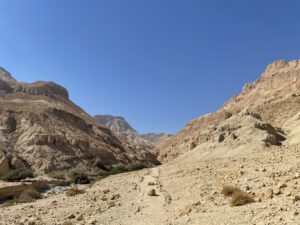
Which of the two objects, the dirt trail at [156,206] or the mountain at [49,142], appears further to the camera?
the mountain at [49,142]

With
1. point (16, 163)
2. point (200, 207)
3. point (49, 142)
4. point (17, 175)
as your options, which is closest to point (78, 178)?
point (17, 175)

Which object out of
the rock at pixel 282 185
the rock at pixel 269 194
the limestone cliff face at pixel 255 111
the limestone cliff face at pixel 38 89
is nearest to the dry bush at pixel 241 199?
the rock at pixel 269 194

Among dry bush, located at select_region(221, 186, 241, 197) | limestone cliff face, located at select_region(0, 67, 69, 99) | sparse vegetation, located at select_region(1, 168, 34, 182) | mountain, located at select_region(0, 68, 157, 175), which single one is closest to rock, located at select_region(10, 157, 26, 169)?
mountain, located at select_region(0, 68, 157, 175)

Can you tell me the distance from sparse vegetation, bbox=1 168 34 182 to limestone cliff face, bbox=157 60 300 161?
20.5 m

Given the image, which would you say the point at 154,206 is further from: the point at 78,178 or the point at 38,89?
the point at 38,89

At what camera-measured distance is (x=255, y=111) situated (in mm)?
65938

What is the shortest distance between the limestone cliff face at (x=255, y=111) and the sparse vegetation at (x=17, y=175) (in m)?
20.5

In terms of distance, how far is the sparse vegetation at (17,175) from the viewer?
3489 cm

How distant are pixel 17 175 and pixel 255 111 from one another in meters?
42.8

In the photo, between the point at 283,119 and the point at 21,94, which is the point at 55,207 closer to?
the point at 283,119

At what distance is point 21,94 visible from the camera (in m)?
83.8

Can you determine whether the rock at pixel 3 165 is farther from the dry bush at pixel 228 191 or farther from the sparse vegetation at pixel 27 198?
the dry bush at pixel 228 191

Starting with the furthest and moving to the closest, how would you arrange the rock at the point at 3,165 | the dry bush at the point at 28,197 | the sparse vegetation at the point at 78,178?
the rock at the point at 3,165, the sparse vegetation at the point at 78,178, the dry bush at the point at 28,197

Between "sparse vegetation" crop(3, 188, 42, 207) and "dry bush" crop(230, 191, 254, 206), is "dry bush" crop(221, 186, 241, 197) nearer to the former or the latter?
"dry bush" crop(230, 191, 254, 206)
